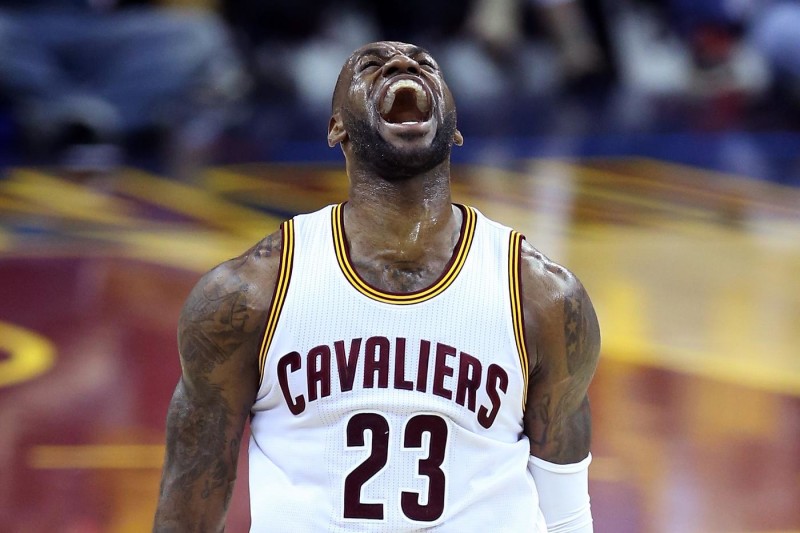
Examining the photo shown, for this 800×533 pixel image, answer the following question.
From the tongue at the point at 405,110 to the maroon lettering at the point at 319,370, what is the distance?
1.37ft

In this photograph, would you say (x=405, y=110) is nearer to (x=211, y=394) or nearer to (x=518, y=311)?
(x=518, y=311)

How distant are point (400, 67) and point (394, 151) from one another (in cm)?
17

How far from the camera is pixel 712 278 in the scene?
7090mm

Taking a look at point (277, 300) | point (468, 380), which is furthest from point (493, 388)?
point (277, 300)

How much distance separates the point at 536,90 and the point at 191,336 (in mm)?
10855

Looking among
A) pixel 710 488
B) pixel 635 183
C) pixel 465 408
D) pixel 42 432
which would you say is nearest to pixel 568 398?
pixel 465 408

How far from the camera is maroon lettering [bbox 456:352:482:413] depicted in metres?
2.35

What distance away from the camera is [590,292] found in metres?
6.62

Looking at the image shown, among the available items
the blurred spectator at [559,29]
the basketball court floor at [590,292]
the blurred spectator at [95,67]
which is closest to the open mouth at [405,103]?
the basketball court floor at [590,292]

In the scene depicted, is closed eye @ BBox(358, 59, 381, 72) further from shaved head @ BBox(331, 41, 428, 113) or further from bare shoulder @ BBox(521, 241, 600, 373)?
bare shoulder @ BBox(521, 241, 600, 373)

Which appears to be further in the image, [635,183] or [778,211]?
[635,183]

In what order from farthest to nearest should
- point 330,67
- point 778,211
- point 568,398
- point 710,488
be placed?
1. point 330,67
2. point 778,211
3. point 710,488
4. point 568,398

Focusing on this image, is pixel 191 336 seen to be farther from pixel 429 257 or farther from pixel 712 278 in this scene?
pixel 712 278

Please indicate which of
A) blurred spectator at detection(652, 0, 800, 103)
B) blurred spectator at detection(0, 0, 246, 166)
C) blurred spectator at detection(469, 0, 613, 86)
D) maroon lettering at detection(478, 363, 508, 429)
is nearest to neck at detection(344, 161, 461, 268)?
maroon lettering at detection(478, 363, 508, 429)
